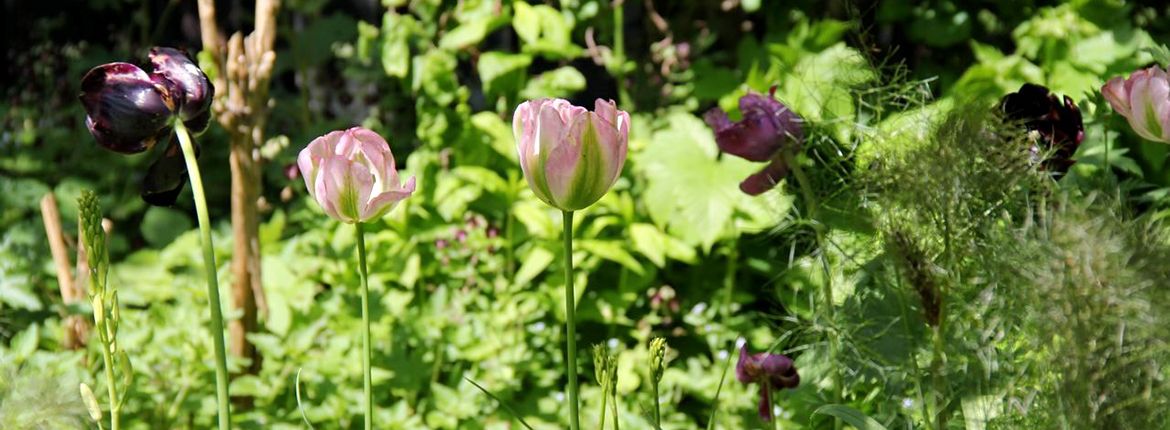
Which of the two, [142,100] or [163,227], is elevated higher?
[142,100]

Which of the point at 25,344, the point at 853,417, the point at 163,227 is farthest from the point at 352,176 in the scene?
the point at 163,227

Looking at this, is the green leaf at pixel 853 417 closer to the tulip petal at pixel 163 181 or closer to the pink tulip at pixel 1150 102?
the pink tulip at pixel 1150 102

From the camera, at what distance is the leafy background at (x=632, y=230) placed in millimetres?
1056

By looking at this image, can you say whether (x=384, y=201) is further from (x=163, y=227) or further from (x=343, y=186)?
(x=163, y=227)

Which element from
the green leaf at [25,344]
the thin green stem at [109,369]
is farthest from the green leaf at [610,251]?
the thin green stem at [109,369]

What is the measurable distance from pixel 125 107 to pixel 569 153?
39 cm

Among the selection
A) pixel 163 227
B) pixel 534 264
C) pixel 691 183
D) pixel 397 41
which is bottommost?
pixel 163 227

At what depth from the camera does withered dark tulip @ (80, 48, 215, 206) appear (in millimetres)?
1082

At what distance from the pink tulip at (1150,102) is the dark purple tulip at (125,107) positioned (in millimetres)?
867

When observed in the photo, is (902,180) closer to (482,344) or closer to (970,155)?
(970,155)

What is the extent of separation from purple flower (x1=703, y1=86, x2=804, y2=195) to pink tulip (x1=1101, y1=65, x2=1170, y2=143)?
326 mm

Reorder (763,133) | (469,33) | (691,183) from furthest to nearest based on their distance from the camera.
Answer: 1. (469,33)
2. (691,183)
3. (763,133)

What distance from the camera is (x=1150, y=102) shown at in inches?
45.9

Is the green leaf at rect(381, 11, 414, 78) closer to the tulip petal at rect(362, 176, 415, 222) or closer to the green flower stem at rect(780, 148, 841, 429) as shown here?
the green flower stem at rect(780, 148, 841, 429)
